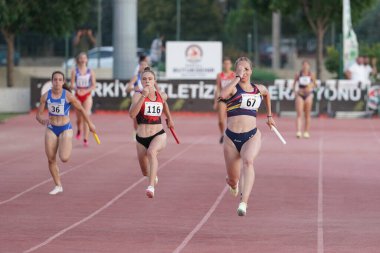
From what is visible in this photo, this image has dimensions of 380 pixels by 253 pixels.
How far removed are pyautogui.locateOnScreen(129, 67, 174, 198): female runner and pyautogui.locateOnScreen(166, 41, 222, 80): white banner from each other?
2700cm

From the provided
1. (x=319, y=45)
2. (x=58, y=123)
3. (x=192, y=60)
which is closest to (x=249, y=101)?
(x=58, y=123)

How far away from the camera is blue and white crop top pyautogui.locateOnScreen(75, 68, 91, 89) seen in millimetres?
26828

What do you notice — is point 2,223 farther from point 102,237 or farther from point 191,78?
point 191,78

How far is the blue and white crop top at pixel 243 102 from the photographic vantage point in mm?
15539

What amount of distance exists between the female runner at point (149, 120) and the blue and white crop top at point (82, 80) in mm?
9693

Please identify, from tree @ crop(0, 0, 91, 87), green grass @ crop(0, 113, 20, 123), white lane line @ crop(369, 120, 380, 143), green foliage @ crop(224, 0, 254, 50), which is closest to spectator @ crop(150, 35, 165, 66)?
tree @ crop(0, 0, 91, 87)

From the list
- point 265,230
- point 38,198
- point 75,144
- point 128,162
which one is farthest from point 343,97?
point 265,230

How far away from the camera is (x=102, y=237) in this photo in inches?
535

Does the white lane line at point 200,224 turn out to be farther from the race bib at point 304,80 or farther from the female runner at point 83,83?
the race bib at point 304,80

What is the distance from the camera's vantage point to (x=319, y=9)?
49.8 meters

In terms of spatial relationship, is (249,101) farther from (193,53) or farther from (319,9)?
(319,9)

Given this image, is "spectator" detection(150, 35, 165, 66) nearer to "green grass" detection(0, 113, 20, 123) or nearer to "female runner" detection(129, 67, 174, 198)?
"green grass" detection(0, 113, 20, 123)

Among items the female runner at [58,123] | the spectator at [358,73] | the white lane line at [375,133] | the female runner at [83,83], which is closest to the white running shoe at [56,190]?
the female runner at [58,123]

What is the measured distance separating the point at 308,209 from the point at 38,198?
383 centimetres
